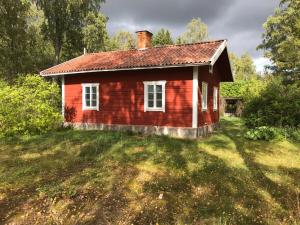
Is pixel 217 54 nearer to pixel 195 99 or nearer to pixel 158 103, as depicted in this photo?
pixel 195 99

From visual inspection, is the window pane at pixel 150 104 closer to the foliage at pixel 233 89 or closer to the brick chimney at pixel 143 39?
the brick chimney at pixel 143 39

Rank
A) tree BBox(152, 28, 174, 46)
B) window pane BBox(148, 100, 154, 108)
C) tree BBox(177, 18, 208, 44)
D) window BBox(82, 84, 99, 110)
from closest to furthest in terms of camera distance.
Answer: window pane BBox(148, 100, 154, 108)
window BBox(82, 84, 99, 110)
tree BBox(152, 28, 174, 46)
tree BBox(177, 18, 208, 44)

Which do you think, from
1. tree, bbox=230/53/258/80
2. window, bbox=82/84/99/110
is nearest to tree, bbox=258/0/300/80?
window, bbox=82/84/99/110

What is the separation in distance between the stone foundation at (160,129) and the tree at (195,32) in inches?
1469

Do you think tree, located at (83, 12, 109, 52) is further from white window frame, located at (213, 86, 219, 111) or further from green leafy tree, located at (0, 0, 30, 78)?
white window frame, located at (213, 86, 219, 111)

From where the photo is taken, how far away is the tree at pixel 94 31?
29922 millimetres

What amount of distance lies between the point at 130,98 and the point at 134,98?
26 cm

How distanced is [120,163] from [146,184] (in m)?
2.17

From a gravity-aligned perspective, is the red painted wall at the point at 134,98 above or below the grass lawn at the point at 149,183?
above

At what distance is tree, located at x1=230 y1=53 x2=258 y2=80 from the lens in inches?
2840

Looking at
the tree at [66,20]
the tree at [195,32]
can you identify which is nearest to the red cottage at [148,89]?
the tree at [66,20]

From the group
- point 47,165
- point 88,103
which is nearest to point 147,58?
point 88,103

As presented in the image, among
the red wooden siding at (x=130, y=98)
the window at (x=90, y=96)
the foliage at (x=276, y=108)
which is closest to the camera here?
the red wooden siding at (x=130, y=98)

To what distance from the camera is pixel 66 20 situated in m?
29.4
